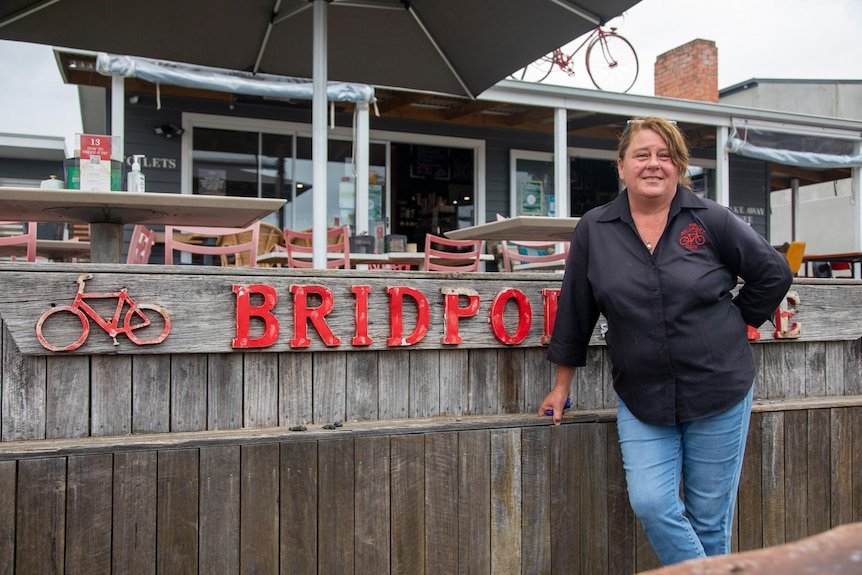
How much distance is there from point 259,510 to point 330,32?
8.53 ft

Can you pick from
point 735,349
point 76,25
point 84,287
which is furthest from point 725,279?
point 76,25

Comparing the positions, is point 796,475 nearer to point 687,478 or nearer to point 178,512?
point 687,478

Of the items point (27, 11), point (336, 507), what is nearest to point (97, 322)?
point (336, 507)

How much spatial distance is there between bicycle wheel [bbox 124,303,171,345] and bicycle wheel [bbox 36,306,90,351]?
119mm

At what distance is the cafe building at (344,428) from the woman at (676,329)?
1.49 feet

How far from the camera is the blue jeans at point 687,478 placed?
2.04 meters

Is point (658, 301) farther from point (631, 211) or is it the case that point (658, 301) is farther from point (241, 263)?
point (241, 263)

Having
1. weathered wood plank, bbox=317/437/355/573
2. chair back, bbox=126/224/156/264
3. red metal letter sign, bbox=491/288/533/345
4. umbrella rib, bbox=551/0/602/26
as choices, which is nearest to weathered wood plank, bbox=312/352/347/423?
weathered wood plank, bbox=317/437/355/573

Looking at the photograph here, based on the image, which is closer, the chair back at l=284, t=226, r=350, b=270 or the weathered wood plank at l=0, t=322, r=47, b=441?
the weathered wood plank at l=0, t=322, r=47, b=441

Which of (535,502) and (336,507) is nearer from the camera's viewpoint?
(336,507)

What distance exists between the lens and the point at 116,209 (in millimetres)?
3084

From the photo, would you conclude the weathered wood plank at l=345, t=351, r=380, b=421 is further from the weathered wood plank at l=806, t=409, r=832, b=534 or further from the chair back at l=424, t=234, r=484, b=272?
the chair back at l=424, t=234, r=484, b=272

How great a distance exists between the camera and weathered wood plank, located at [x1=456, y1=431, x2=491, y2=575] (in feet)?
7.68

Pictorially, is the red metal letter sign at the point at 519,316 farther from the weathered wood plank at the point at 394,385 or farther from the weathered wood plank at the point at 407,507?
the weathered wood plank at the point at 407,507
